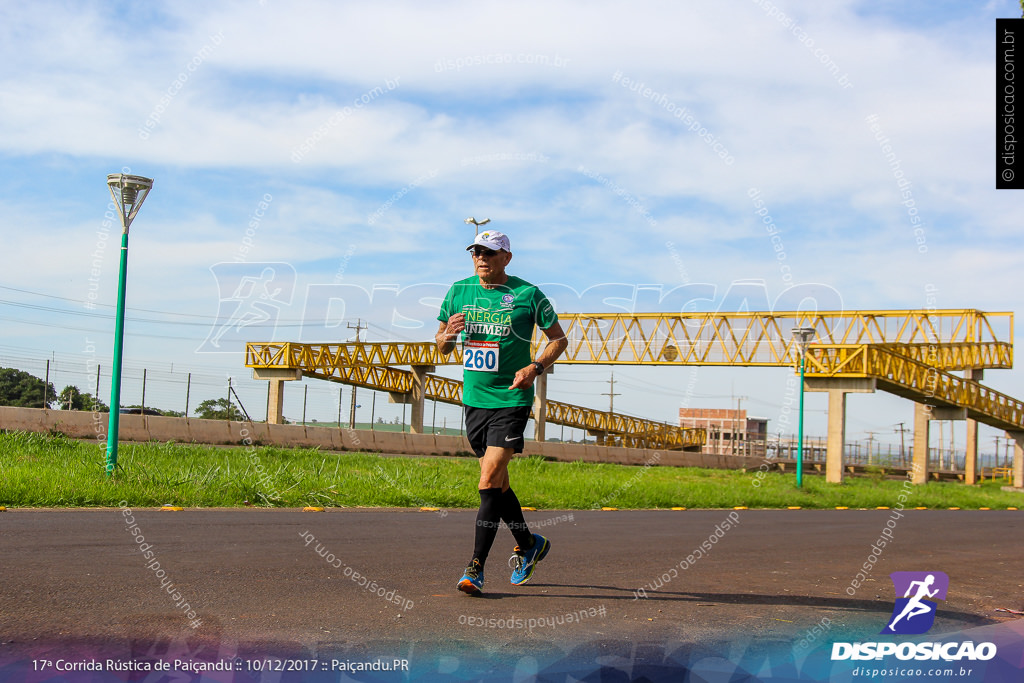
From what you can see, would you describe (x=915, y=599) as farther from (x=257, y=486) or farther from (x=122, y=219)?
(x=122, y=219)

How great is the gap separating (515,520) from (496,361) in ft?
3.31

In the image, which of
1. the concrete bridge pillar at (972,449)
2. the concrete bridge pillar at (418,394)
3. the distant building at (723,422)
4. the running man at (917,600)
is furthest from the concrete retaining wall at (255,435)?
the distant building at (723,422)

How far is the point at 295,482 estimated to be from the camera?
42.2 ft

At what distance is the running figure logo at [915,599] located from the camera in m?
5.39

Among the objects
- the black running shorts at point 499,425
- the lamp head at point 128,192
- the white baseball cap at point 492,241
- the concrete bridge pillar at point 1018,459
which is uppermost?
the lamp head at point 128,192

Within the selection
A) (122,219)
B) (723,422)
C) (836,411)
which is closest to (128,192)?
(122,219)

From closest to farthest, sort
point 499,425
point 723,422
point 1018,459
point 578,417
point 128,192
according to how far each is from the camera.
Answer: point 499,425
point 128,192
point 1018,459
point 578,417
point 723,422

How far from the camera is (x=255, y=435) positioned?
89.0ft

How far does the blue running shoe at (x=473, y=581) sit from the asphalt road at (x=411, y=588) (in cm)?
6

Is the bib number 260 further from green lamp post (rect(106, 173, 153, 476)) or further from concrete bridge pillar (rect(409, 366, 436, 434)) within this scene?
concrete bridge pillar (rect(409, 366, 436, 434))

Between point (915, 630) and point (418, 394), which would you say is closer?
point (915, 630)

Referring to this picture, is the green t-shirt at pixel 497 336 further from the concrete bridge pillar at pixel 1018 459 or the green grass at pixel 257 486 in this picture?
the concrete bridge pillar at pixel 1018 459

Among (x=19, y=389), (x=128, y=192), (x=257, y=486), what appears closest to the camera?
(x=257, y=486)

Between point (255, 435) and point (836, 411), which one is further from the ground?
point (836, 411)
